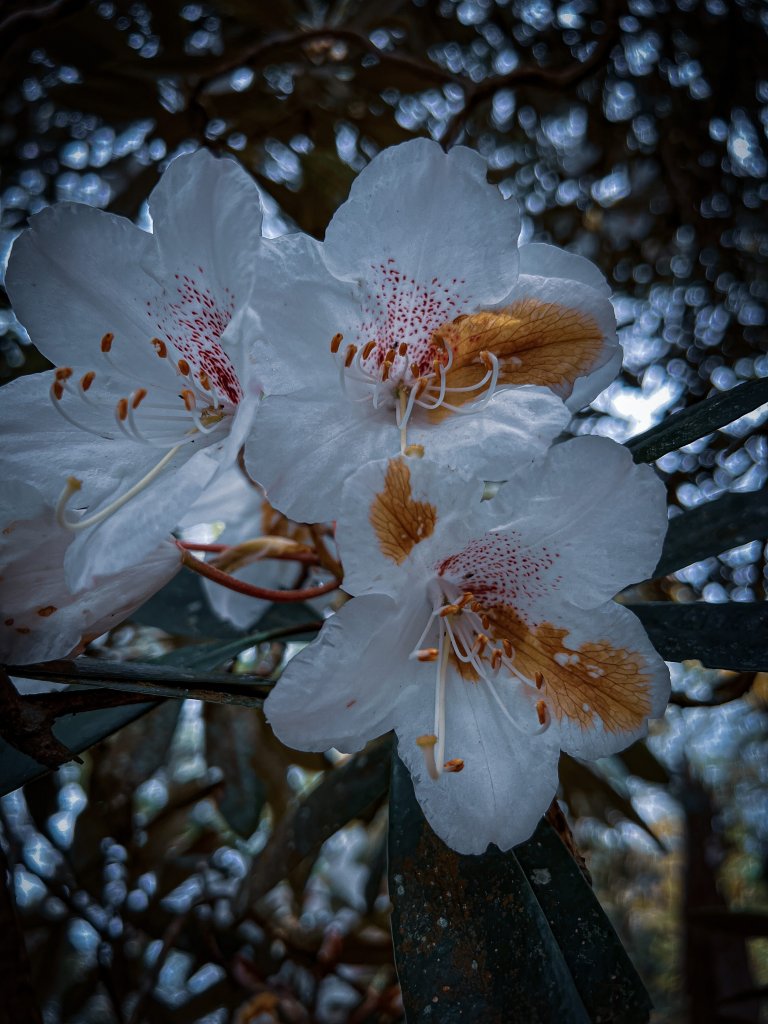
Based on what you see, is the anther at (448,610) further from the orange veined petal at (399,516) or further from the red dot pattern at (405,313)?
the red dot pattern at (405,313)

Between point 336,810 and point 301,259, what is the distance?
599 millimetres

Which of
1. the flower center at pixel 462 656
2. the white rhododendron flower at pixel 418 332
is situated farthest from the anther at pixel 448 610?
the white rhododendron flower at pixel 418 332

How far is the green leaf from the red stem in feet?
0.70

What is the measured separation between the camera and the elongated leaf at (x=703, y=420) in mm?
738

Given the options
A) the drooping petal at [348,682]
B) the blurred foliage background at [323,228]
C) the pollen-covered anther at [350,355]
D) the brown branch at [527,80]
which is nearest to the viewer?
the drooping petal at [348,682]

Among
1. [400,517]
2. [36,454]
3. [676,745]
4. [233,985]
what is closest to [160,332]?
[36,454]

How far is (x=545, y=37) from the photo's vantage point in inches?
68.9

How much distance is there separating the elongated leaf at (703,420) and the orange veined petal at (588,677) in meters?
0.18

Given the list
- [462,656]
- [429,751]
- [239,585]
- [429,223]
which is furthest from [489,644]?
[429,223]

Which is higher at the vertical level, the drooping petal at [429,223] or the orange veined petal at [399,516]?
the drooping petal at [429,223]

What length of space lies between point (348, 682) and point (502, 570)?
181mm

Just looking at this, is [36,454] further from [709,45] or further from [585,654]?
[709,45]

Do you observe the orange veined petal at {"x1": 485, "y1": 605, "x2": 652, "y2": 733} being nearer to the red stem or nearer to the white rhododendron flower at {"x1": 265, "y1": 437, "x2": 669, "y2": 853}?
the white rhododendron flower at {"x1": 265, "y1": 437, "x2": 669, "y2": 853}

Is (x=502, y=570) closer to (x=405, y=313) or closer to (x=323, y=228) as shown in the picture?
(x=405, y=313)
